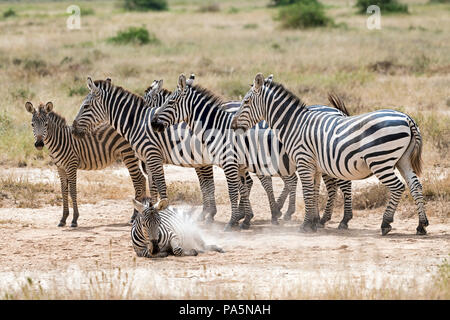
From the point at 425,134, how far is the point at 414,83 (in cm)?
596

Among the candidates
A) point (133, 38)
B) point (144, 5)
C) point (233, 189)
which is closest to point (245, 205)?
point (233, 189)

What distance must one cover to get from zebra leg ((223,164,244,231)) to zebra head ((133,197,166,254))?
6.59ft

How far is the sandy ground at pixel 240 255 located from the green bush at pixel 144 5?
53322 millimetres

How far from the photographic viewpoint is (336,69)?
22.2 metres

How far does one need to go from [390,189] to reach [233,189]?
7.19ft

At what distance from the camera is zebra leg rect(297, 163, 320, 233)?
363 inches

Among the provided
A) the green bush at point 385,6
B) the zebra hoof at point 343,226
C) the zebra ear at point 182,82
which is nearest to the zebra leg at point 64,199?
the zebra ear at point 182,82

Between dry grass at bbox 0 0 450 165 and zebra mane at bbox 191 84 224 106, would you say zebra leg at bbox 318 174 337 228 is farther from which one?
dry grass at bbox 0 0 450 165

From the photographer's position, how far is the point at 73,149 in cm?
1029

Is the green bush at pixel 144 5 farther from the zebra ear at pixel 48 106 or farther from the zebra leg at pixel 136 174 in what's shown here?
the zebra ear at pixel 48 106

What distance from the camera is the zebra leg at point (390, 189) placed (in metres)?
8.59

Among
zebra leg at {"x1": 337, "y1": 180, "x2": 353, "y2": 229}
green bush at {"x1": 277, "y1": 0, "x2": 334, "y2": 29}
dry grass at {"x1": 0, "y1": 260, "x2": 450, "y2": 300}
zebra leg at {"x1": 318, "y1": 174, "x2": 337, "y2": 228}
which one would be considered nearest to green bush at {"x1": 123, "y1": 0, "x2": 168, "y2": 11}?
green bush at {"x1": 277, "y1": 0, "x2": 334, "y2": 29}

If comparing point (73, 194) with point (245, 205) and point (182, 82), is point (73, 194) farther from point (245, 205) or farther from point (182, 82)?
point (245, 205)
